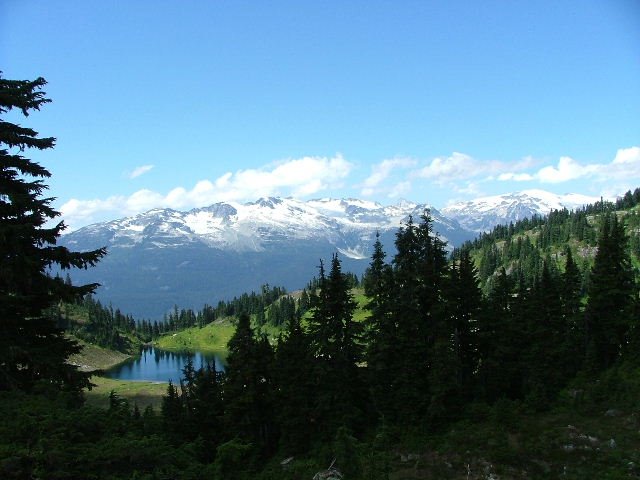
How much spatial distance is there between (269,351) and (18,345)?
119 ft

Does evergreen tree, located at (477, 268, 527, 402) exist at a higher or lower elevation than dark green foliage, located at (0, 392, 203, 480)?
lower

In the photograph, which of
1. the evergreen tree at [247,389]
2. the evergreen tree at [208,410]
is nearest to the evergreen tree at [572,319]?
the evergreen tree at [247,389]

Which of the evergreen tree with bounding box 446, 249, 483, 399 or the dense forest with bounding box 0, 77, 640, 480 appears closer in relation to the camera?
the dense forest with bounding box 0, 77, 640, 480

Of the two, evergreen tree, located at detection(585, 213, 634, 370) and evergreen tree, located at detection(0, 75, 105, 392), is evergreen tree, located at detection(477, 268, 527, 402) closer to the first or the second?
evergreen tree, located at detection(585, 213, 634, 370)

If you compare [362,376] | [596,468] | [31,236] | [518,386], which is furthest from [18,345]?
[518,386]

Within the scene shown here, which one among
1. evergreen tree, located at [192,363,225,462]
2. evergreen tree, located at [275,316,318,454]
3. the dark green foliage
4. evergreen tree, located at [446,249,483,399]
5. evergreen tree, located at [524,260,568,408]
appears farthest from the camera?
evergreen tree, located at [192,363,225,462]

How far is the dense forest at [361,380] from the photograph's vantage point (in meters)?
10.9

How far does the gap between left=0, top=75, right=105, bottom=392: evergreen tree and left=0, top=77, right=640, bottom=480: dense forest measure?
0.07 meters

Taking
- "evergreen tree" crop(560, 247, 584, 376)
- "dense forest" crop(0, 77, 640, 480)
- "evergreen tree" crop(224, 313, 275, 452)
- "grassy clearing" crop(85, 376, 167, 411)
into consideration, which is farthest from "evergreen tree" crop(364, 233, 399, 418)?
"grassy clearing" crop(85, 376, 167, 411)

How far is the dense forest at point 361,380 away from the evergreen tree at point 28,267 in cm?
7

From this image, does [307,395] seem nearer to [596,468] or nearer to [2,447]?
[596,468]

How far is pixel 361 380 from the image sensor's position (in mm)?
44531

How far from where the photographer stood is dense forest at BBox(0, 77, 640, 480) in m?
10.9

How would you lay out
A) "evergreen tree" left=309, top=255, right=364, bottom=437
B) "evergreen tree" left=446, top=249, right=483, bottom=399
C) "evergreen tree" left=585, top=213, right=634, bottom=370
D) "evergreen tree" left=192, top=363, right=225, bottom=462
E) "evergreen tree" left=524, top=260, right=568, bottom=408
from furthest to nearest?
"evergreen tree" left=585, top=213, right=634, bottom=370
"evergreen tree" left=192, top=363, right=225, bottom=462
"evergreen tree" left=446, top=249, right=483, bottom=399
"evergreen tree" left=309, top=255, right=364, bottom=437
"evergreen tree" left=524, top=260, right=568, bottom=408
